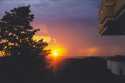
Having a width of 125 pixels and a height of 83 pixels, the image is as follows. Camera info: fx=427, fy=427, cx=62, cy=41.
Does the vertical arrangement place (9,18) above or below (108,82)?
above

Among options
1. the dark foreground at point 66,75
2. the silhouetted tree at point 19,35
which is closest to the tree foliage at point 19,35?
the silhouetted tree at point 19,35

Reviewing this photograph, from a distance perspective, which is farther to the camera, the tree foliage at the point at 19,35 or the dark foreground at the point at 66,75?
the tree foliage at the point at 19,35

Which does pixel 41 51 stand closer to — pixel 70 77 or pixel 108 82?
pixel 70 77

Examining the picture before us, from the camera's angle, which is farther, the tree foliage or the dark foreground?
the tree foliage

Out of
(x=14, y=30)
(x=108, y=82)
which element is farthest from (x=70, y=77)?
(x=14, y=30)

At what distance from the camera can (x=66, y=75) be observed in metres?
44.2

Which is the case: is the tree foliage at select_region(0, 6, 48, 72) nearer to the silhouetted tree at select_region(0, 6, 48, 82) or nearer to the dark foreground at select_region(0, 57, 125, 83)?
the silhouetted tree at select_region(0, 6, 48, 82)

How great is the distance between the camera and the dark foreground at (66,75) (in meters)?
39.8

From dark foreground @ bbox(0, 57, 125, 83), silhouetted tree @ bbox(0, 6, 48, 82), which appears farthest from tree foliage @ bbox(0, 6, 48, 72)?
dark foreground @ bbox(0, 57, 125, 83)

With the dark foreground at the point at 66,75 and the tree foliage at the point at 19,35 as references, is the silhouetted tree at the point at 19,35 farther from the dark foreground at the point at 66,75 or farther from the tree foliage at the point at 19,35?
the dark foreground at the point at 66,75

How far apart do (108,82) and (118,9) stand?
1096 cm

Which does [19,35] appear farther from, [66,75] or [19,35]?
[66,75]

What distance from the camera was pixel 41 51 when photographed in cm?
6812

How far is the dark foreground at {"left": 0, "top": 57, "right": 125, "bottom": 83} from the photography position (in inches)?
1566
